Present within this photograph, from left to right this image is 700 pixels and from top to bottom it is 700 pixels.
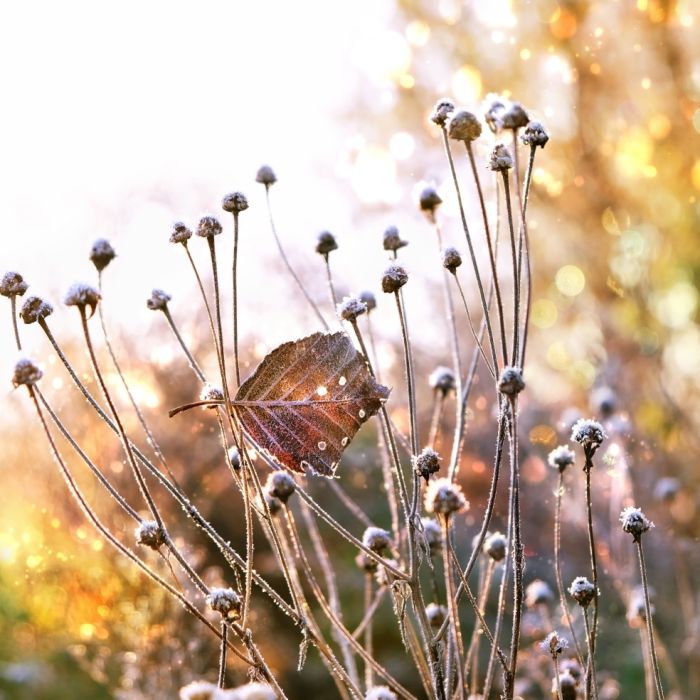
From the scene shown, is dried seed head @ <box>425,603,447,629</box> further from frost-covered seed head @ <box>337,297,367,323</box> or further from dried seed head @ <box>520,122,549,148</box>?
dried seed head @ <box>520,122,549,148</box>

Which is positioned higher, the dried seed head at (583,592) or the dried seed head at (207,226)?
the dried seed head at (207,226)

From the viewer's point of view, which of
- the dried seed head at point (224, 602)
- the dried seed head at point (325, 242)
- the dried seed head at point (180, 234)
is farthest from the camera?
the dried seed head at point (325, 242)

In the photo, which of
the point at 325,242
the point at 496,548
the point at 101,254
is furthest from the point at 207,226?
the point at 496,548

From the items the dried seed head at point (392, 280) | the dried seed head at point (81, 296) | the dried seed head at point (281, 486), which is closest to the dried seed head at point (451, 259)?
the dried seed head at point (392, 280)

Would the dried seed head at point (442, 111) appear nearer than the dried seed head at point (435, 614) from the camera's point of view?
Yes

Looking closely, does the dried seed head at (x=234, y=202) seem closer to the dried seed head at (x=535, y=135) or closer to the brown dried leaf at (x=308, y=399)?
the brown dried leaf at (x=308, y=399)

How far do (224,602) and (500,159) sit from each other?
660mm

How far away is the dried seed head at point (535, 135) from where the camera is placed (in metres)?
1.04

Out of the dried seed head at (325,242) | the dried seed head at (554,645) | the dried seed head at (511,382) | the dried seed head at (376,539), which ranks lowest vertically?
the dried seed head at (554,645)

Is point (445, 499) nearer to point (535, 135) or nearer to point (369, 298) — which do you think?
point (535, 135)

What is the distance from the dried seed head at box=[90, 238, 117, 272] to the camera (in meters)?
1.05

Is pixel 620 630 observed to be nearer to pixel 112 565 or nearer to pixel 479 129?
pixel 112 565

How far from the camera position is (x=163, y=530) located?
901mm

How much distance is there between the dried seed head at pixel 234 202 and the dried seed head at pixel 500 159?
1.28 ft
